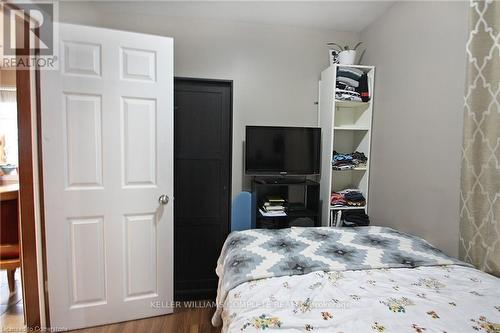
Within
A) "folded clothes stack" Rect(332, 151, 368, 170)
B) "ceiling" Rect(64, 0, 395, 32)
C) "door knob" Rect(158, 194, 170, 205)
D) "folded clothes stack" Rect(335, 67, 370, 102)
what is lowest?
"door knob" Rect(158, 194, 170, 205)

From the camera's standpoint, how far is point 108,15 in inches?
89.8

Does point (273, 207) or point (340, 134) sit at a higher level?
point (340, 134)

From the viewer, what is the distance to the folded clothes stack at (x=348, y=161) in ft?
7.95

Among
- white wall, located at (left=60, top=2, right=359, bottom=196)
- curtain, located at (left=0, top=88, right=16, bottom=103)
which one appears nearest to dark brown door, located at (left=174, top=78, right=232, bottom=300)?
white wall, located at (left=60, top=2, right=359, bottom=196)

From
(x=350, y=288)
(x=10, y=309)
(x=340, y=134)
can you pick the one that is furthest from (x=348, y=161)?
(x=10, y=309)

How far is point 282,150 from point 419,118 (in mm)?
1072

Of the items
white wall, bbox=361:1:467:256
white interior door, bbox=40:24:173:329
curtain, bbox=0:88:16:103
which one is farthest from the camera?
curtain, bbox=0:88:16:103

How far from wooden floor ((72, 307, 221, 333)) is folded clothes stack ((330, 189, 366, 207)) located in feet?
4.74

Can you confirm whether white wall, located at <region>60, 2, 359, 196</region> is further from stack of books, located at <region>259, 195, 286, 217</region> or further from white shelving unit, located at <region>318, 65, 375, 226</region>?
stack of books, located at <region>259, 195, 286, 217</region>

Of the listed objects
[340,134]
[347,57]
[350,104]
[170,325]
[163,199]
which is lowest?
[170,325]

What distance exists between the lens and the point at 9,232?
7.08ft

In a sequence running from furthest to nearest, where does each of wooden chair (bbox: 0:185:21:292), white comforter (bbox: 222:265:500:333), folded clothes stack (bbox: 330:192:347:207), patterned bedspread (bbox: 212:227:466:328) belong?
folded clothes stack (bbox: 330:192:347:207) < wooden chair (bbox: 0:185:21:292) < patterned bedspread (bbox: 212:227:466:328) < white comforter (bbox: 222:265:500:333)

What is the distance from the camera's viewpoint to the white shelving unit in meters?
2.38

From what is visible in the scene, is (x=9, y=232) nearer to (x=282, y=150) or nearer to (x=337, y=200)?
(x=282, y=150)
